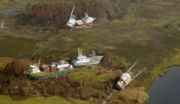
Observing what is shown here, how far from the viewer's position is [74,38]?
76812 millimetres

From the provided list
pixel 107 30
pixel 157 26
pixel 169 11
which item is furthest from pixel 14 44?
pixel 169 11

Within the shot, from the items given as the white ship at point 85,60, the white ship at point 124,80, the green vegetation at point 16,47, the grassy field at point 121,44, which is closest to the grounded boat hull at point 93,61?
the white ship at point 85,60

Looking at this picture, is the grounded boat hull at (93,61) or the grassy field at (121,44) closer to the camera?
the grounded boat hull at (93,61)

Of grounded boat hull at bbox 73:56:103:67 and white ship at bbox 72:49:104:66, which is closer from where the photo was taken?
grounded boat hull at bbox 73:56:103:67

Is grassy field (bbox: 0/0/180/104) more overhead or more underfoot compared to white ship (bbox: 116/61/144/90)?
more overhead

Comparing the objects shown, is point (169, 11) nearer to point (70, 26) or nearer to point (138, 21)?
point (138, 21)

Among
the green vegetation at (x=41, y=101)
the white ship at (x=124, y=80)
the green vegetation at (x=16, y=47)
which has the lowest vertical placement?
the green vegetation at (x=41, y=101)

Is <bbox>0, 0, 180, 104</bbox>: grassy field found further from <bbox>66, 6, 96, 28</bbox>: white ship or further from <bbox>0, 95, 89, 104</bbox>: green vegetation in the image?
<bbox>0, 95, 89, 104</bbox>: green vegetation

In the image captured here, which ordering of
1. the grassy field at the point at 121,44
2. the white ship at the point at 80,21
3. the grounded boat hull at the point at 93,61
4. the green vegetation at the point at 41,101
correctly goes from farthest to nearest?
1. the white ship at the point at 80,21
2. the grassy field at the point at 121,44
3. the grounded boat hull at the point at 93,61
4. the green vegetation at the point at 41,101

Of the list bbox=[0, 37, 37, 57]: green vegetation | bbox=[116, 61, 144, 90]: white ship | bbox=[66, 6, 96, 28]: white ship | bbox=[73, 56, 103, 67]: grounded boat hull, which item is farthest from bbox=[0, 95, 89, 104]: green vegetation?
bbox=[66, 6, 96, 28]: white ship

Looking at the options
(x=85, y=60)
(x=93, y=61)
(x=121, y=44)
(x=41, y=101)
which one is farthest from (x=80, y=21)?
(x=41, y=101)

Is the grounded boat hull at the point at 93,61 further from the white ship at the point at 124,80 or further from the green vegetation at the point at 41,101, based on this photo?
the green vegetation at the point at 41,101

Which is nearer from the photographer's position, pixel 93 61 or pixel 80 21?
pixel 93 61

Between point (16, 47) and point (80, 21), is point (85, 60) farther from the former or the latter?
point (80, 21)
